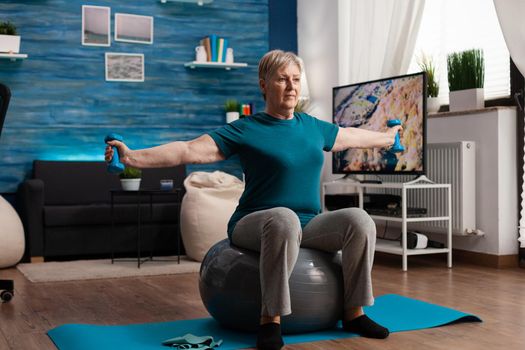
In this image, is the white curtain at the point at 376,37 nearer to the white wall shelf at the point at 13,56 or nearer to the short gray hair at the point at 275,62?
the white wall shelf at the point at 13,56

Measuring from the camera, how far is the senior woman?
2.69 m

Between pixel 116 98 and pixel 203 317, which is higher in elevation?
pixel 116 98

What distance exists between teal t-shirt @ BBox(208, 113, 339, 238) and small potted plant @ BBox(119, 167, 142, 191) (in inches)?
90.0

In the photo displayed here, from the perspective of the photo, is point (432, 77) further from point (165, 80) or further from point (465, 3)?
point (165, 80)

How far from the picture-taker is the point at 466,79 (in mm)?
5102

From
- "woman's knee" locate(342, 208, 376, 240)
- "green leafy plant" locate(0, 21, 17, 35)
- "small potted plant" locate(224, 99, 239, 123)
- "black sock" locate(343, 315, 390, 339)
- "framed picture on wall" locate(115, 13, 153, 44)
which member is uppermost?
"framed picture on wall" locate(115, 13, 153, 44)

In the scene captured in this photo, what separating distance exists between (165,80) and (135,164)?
3936mm

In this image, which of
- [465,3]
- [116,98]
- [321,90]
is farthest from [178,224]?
[465,3]

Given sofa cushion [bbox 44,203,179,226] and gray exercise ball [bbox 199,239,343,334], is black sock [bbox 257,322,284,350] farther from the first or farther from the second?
sofa cushion [bbox 44,203,179,226]

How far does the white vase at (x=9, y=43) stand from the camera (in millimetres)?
5832

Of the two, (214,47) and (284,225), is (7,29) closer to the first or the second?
(214,47)

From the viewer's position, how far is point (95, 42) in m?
6.30

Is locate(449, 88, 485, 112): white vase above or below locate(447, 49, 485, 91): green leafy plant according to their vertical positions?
below

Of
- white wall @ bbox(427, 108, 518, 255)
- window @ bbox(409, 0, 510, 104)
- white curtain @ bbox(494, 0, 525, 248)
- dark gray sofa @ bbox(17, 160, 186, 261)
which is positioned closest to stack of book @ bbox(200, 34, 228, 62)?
dark gray sofa @ bbox(17, 160, 186, 261)
